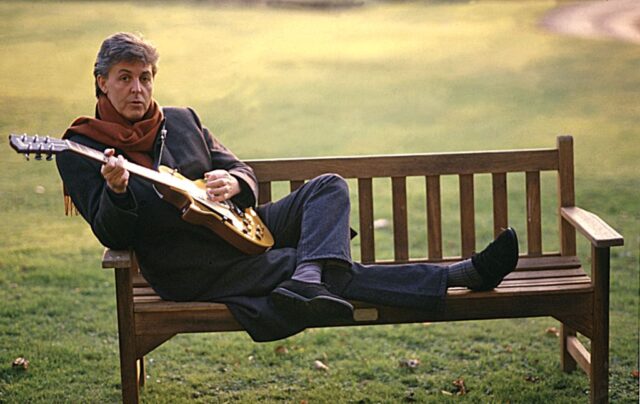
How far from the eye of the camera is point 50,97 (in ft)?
29.4

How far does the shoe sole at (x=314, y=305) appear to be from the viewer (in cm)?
372

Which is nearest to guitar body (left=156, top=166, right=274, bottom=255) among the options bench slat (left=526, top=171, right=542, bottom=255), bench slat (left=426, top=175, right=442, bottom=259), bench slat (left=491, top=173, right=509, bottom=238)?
bench slat (left=426, top=175, right=442, bottom=259)

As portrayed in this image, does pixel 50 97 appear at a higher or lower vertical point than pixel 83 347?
higher

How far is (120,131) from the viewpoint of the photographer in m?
3.95

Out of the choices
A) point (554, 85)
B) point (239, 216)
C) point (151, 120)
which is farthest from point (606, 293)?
point (554, 85)

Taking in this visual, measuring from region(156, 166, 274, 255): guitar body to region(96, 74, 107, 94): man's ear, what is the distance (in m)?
0.37

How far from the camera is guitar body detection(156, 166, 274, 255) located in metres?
3.85

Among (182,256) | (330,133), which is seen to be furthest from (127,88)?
(330,133)

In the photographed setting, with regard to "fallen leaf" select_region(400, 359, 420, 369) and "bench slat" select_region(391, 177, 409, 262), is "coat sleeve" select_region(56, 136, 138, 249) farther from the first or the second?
"fallen leaf" select_region(400, 359, 420, 369)

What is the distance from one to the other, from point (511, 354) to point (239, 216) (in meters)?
1.67

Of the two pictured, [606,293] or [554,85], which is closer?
[606,293]

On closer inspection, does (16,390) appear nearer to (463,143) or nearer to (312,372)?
(312,372)

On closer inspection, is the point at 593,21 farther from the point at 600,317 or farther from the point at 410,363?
the point at 600,317

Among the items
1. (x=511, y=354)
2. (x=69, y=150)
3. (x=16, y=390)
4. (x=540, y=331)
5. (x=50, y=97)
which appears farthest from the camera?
(x=50, y=97)
